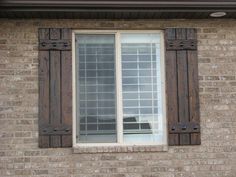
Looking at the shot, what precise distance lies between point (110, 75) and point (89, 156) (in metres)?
1.19

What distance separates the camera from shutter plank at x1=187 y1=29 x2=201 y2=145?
6.91 metres

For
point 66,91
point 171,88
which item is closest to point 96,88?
point 66,91

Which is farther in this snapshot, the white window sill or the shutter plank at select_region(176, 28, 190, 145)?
the shutter plank at select_region(176, 28, 190, 145)

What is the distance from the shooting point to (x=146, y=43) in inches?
282

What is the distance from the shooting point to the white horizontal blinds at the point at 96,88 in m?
6.95

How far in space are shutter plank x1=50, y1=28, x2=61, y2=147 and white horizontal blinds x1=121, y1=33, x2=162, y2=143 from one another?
0.92 meters

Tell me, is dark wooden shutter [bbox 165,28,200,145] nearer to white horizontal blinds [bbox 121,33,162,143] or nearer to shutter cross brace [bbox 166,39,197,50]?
shutter cross brace [bbox 166,39,197,50]

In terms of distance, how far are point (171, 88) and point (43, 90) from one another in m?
1.78

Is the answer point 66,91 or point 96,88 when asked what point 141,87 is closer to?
point 96,88

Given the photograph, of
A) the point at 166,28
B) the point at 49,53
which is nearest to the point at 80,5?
the point at 49,53

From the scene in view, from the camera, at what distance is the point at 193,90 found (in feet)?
22.9

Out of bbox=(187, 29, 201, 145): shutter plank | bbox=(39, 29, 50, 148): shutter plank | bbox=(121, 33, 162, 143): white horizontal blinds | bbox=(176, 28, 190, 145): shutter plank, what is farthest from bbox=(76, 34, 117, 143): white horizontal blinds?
bbox=(187, 29, 201, 145): shutter plank

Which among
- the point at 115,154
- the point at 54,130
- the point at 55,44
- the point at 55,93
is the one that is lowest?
the point at 115,154

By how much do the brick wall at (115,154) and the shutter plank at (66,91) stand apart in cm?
17
